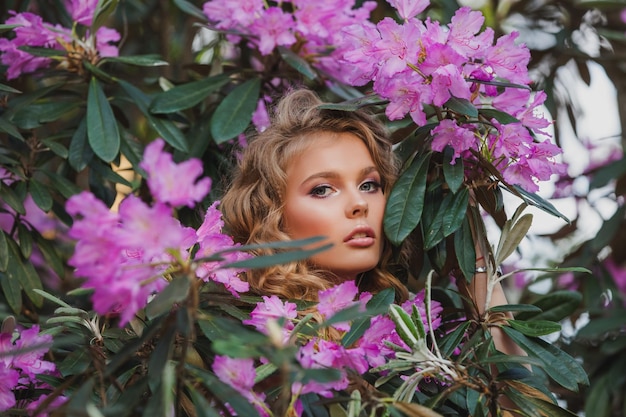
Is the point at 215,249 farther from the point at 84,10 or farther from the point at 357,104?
the point at 84,10

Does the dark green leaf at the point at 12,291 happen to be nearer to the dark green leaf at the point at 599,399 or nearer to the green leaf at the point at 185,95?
the green leaf at the point at 185,95

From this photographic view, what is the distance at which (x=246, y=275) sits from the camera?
1538 millimetres

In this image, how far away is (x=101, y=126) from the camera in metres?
1.73

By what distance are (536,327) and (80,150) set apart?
40.8 inches

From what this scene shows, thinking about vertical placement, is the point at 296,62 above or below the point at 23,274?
above

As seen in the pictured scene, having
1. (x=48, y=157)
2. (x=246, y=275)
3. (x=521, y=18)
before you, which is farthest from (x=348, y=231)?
(x=521, y=18)

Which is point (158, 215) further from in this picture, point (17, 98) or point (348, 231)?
point (17, 98)

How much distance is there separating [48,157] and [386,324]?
3.23ft

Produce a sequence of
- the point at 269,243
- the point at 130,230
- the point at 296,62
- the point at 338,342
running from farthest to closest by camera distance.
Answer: the point at 296,62 → the point at 338,342 → the point at 269,243 → the point at 130,230

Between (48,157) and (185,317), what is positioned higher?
(185,317)

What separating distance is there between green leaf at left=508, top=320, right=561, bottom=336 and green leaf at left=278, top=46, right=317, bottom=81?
69cm

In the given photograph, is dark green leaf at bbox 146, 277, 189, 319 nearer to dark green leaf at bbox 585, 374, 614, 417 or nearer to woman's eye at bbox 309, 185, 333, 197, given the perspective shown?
woman's eye at bbox 309, 185, 333, 197

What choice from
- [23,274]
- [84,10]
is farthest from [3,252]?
[84,10]

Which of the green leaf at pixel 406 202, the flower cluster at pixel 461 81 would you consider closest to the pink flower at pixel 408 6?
the flower cluster at pixel 461 81
